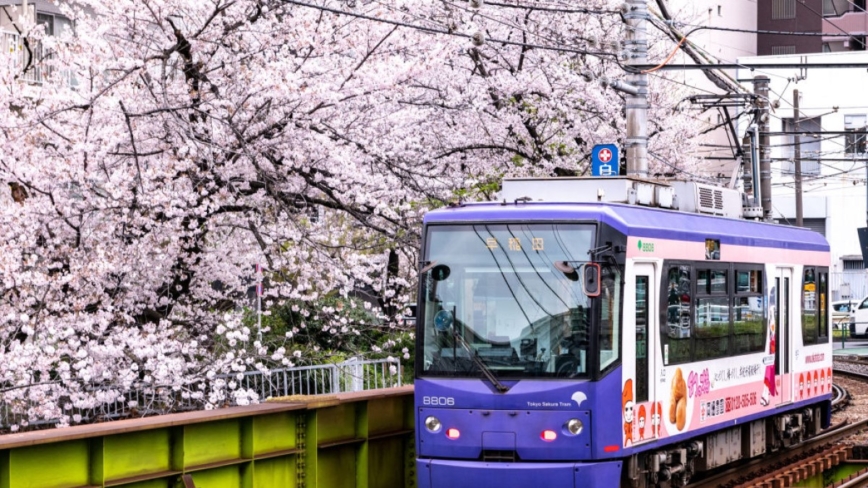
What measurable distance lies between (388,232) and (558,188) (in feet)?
12.4

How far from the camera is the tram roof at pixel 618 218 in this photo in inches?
430

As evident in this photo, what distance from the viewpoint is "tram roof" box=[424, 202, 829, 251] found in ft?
35.8

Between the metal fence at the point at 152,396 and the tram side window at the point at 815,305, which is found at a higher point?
the tram side window at the point at 815,305

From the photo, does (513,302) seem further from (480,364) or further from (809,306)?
(809,306)

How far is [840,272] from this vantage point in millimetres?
55438

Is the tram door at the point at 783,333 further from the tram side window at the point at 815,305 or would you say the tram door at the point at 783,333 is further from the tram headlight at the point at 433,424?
the tram headlight at the point at 433,424

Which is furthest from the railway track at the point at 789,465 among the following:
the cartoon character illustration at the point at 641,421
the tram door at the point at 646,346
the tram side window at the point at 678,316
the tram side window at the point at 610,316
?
the tram side window at the point at 610,316

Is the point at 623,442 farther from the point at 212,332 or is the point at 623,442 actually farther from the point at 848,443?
the point at 848,443

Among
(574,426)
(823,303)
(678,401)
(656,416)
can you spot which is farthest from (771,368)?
(574,426)

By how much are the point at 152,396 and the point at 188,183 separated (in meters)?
2.32

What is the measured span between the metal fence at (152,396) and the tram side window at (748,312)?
189 inches

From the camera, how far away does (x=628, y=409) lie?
1094cm

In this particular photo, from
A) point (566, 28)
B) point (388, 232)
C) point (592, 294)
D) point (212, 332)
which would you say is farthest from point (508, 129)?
point (592, 294)

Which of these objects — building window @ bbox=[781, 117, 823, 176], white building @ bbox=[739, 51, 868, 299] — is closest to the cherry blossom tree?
building window @ bbox=[781, 117, 823, 176]
